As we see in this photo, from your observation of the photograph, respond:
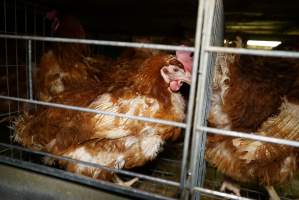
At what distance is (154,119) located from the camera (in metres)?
→ 1.16

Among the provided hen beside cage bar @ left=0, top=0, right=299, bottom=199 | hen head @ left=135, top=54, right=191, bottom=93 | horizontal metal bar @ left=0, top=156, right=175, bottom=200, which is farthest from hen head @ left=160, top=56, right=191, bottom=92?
horizontal metal bar @ left=0, top=156, right=175, bottom=200

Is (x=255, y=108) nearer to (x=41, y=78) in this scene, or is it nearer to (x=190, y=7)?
(x=190, y=7)

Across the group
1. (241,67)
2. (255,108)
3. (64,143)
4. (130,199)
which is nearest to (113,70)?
(64,143)

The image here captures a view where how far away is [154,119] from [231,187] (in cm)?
126

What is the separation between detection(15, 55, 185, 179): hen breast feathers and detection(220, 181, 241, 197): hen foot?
0.60 metres

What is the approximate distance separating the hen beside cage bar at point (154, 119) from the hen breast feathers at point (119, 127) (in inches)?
2.8

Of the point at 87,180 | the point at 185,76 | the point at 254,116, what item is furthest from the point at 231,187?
the point at 87,180

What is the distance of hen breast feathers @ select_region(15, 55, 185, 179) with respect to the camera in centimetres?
181

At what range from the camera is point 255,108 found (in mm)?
1872

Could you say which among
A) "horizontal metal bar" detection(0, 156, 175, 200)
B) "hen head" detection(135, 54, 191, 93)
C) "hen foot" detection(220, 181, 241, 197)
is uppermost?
"hen head" detection(135, 54, 191, 93)

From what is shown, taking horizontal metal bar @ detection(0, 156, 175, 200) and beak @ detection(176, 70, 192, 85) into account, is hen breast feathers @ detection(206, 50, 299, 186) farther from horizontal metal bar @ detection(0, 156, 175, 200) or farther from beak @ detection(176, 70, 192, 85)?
horizontal metal bar @ detection(0, 156, 175, 200)

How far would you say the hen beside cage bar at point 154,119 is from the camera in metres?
1.06

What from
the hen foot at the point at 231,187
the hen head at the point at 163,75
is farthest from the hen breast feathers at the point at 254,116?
the hen head at the point at 163,75

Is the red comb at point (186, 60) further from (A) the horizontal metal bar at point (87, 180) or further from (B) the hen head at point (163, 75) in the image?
(A) the horizontal metal bar at point (87, 180)
